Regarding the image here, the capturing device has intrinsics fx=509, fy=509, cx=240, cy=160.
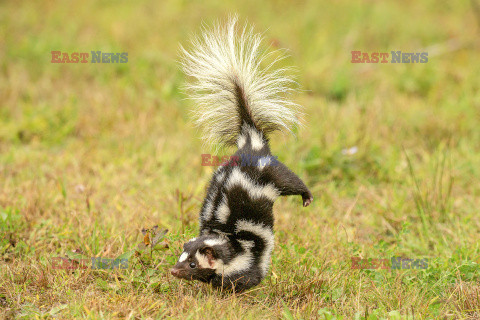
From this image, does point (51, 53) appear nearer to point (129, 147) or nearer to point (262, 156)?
point (129, 147)

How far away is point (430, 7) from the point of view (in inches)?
419

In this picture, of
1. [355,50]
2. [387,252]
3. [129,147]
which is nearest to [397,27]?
[355,50]

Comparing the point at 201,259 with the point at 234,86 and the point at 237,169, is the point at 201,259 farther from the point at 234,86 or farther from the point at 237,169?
the point at 234,86

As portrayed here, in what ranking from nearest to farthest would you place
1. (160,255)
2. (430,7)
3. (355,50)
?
1. (160,255)
2. (355,50)
3. (430,7)

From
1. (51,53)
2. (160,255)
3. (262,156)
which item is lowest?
(160,255)

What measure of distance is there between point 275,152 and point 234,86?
181cm

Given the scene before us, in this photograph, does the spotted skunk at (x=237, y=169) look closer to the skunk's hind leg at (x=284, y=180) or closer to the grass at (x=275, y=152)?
the skunk's hind leg at (x=284, y=180)

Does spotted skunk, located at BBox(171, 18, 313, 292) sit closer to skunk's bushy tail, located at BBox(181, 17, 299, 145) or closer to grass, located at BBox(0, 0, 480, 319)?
skunk's bushy tail, located at BBox(181, 17, 299, 145)

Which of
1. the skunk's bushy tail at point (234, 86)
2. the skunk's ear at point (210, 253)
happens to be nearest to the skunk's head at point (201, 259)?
the skunk's ear at point (210, 253)

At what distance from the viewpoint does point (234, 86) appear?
4.07 meters

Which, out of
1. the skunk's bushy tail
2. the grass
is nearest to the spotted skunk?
the skunk's bushy tail

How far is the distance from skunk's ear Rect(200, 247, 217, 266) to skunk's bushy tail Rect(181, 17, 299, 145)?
3.75ft

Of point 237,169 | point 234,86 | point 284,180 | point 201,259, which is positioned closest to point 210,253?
point 201,259

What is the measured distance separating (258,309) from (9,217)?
223 centimetres
